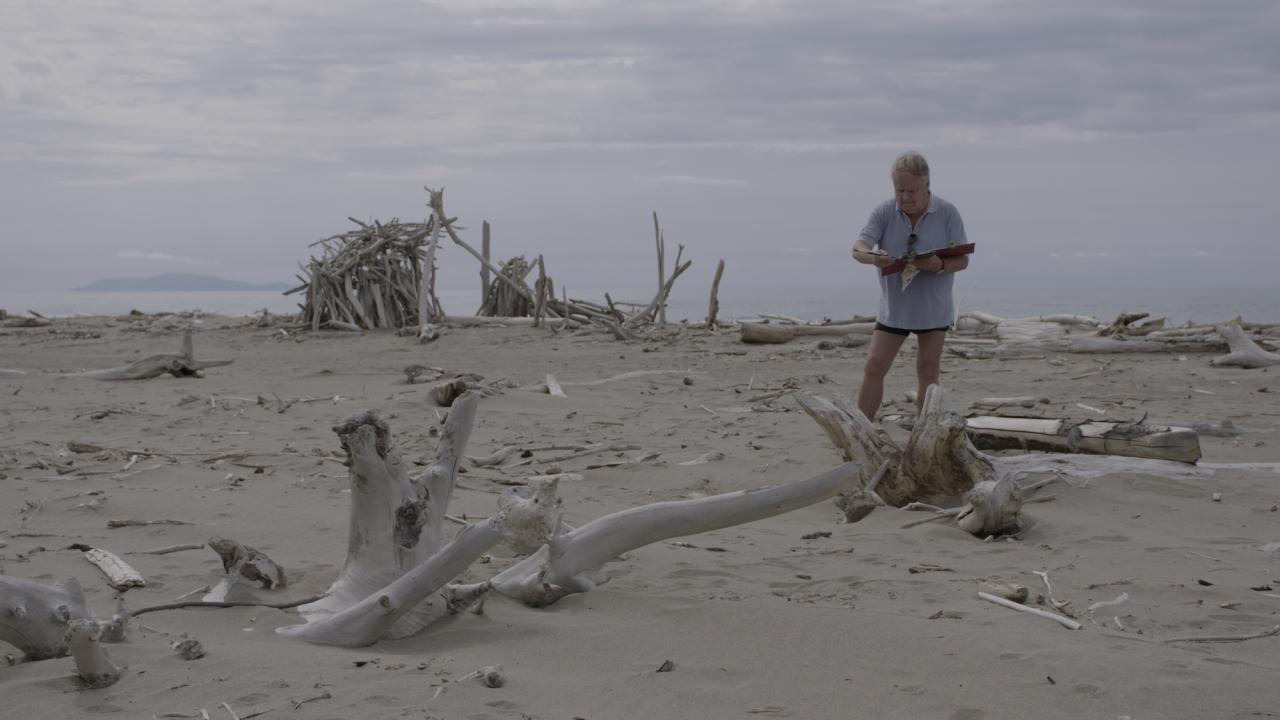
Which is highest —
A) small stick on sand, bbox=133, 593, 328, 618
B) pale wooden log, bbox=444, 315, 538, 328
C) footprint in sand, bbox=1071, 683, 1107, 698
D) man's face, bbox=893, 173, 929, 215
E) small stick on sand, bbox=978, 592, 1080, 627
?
man's face, bbox=893, 173, 929, 215

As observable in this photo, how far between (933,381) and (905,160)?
1262 millimetres

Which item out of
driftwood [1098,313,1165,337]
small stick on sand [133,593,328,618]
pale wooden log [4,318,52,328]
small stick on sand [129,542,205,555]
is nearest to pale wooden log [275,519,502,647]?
small stick on sand [133,593,328,618]

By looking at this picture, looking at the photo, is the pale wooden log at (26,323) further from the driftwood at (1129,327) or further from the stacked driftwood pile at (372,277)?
the driftwood at (1129,327)

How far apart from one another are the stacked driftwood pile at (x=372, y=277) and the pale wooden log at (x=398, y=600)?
12189 mm

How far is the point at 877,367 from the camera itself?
6242 millimetres

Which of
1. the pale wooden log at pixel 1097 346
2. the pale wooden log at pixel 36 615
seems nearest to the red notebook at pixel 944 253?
the pale wooden log at pixel 36 615

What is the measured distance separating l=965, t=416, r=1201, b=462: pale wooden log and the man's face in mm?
1200

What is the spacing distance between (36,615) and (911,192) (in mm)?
4530

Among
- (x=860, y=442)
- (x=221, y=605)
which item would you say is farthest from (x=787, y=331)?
(x=221, y=605)

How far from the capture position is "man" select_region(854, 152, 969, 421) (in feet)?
19.5

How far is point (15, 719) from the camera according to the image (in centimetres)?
269

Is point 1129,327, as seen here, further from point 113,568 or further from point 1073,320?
point 113,568

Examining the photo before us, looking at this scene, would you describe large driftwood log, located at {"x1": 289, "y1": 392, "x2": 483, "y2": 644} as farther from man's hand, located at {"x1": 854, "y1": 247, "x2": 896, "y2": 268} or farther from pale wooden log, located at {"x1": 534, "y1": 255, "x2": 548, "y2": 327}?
pale wooden log, located at {"x1": 534, "y1": 255, "x2": 548, "y2": 327}

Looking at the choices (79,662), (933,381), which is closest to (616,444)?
(933,381)
